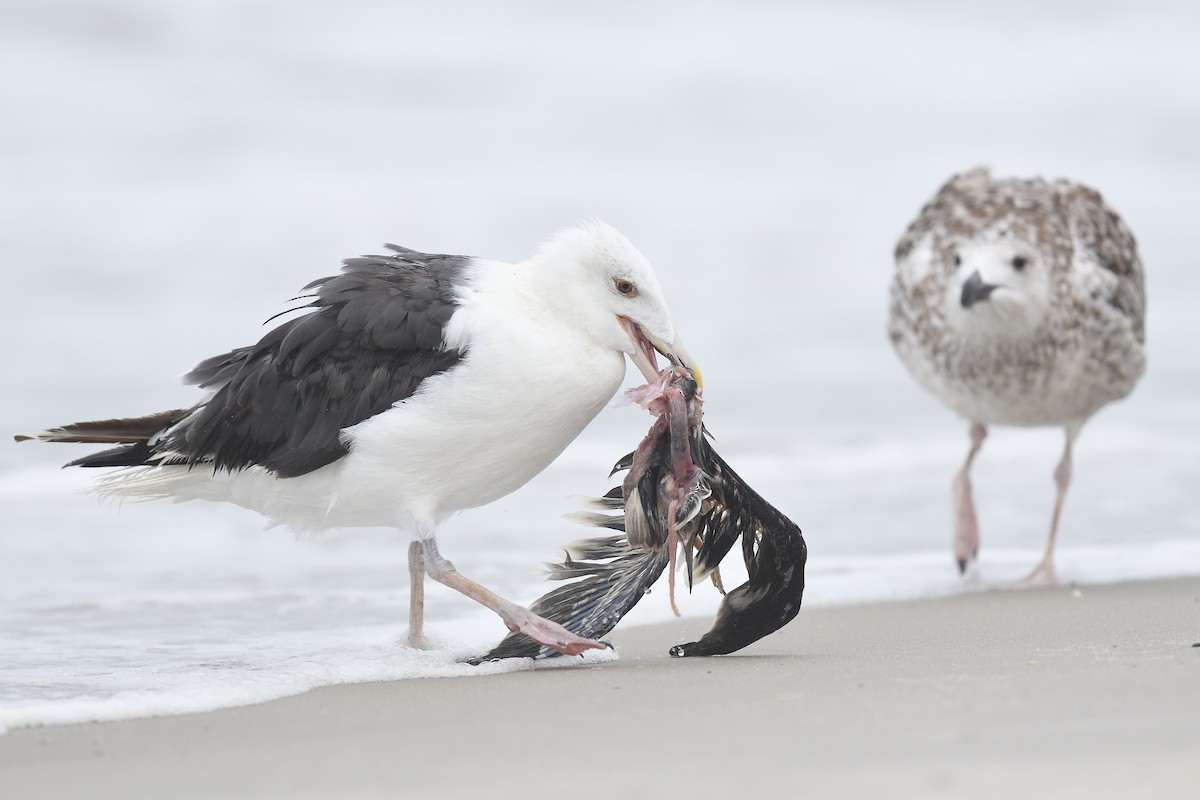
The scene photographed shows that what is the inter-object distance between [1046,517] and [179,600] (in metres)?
5.56

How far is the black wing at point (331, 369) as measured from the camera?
15.5 feet

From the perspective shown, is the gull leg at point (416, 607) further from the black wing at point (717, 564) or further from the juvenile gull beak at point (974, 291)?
the juvenile gull beak at point (974, 291)

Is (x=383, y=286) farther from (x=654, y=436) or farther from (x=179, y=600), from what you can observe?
(x=179, y=600)

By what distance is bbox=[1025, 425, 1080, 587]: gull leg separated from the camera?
23.9ft

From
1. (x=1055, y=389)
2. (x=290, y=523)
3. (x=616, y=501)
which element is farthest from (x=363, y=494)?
(x=1055, y=389)

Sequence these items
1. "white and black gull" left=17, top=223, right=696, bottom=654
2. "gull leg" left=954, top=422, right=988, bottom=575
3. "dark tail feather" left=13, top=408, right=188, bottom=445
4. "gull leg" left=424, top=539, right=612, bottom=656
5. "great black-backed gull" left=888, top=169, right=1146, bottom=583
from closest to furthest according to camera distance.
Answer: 1. "white and black gull" left=17, top=223, right=696, bottom=654
2. "gull leg" left=424, top=539, right=612, bottom=656
3. "dark tail feather" left=13, top=408, right=188, bottom=445
4. "gull leg" left=954, top=422, right=988, bottom=575
5. "great black-backed gull" left=888, top=169, right=1146, bottom=583

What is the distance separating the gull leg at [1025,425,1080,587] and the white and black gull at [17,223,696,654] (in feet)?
10.5

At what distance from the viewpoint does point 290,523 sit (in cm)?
517

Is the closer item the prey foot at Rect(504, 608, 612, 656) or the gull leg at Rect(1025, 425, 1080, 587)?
the prey foot at Rect(504, 608, 612, 656)

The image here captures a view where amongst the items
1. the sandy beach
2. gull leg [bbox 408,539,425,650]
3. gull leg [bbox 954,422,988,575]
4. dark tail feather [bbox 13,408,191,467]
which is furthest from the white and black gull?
gull leg [bbox 954,422,988,575]

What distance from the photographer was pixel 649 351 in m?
4.91

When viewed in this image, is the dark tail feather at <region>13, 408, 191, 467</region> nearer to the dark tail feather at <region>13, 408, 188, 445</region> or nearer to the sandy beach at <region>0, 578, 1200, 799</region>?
the dark tail feather at <region>13, 408, 188, 445</region>

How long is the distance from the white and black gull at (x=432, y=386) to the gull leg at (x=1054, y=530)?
321cm

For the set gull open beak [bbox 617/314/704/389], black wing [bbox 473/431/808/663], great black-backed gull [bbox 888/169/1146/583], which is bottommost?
black wing [bbox 473/431/808/663]
